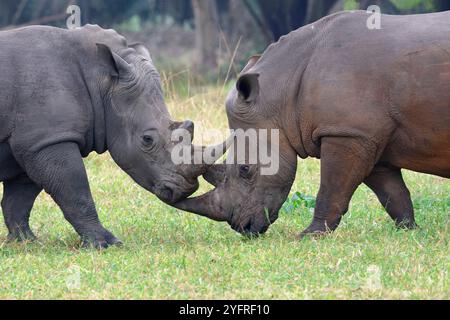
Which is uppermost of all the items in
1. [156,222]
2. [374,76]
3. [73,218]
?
[374,76]

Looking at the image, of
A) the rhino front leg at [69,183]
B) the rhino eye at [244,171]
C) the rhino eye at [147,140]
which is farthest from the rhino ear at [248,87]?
the rhino front leg at [69,183]

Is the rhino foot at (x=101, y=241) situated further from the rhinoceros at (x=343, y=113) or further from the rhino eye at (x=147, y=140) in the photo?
the rhino eye at (x=147, y=140)

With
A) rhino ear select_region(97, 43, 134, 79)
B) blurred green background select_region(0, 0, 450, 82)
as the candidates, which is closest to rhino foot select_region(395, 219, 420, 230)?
rhino ear select_region(97, 43, 134, 79)

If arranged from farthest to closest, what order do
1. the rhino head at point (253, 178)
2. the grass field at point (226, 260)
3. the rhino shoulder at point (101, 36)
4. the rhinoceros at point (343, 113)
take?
1. the rhino head at point (253, 178)
2. the rhino shoulder at point (101, 36)
3. the rhinoceros at point (343, 113)
4. the grass field at point (226, 260)

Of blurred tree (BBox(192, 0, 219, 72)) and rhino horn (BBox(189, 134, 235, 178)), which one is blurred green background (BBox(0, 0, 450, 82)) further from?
rhino horn (BBox(189, 134, 235, 178))

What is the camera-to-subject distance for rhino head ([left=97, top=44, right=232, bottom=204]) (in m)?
7.36

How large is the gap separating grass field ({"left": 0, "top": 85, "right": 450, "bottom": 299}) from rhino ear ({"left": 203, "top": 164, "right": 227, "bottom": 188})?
42 centimetres

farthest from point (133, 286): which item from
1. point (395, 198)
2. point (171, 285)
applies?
point (395, 198)

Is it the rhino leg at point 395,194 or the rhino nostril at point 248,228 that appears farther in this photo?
the rhino leg at point 395,194

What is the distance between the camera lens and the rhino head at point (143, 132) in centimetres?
736

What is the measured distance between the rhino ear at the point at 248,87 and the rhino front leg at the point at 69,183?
4.23 feet

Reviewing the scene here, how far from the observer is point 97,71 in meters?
→ 7.43
